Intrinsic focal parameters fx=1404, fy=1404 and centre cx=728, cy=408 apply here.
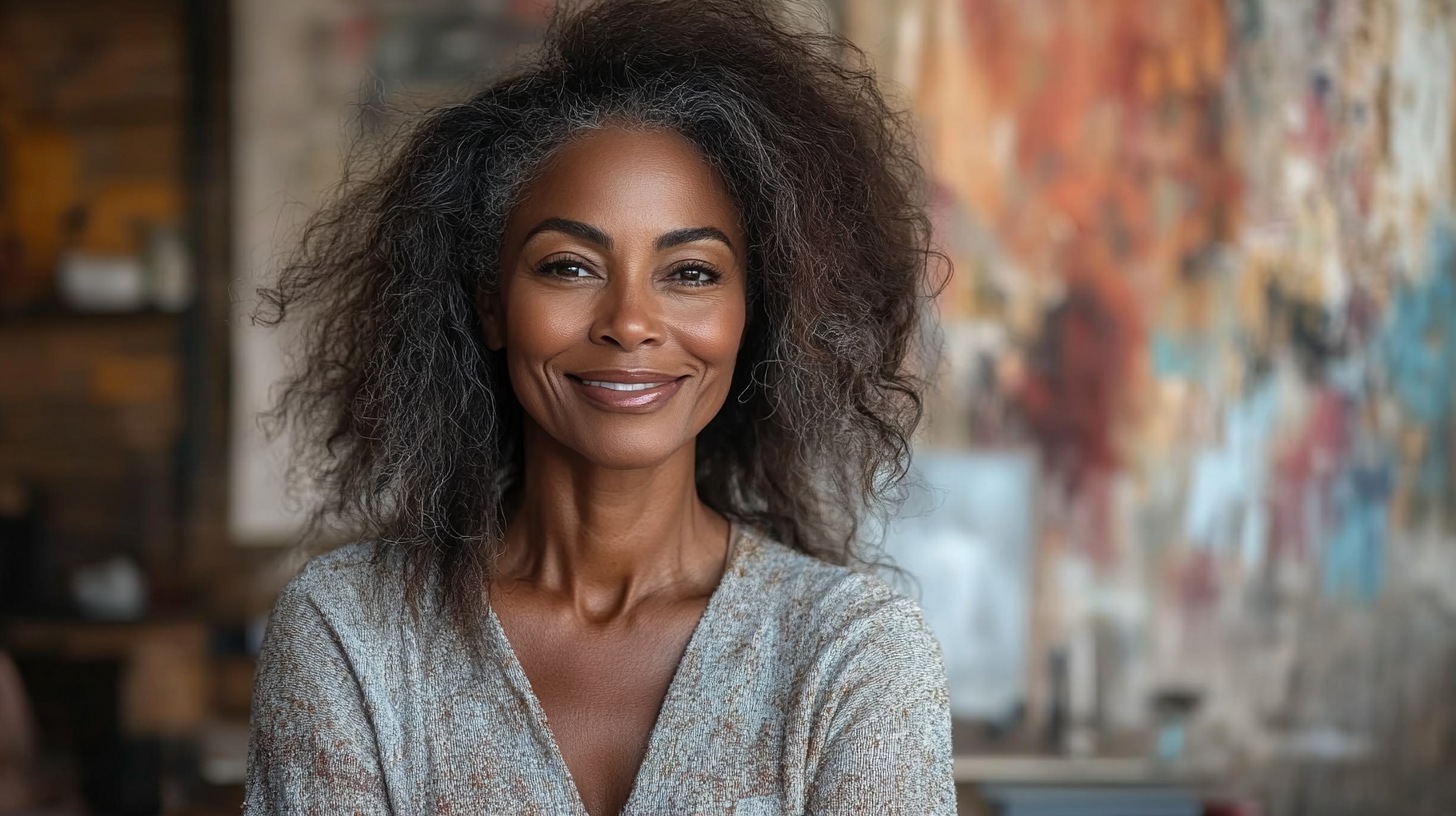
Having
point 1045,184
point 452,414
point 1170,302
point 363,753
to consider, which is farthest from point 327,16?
point 363,753

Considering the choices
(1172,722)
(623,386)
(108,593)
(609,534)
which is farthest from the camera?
(108,593)

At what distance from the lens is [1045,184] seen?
397 centimetres

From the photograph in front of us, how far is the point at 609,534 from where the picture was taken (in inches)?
62.5

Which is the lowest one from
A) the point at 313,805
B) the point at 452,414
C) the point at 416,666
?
the point at 313,805

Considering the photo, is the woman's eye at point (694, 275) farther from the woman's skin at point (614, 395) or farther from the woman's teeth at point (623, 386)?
the woman's teeth at point (623, 386)

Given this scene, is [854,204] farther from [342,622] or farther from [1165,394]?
[1165,394]

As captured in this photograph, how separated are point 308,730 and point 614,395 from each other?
1.50 feet

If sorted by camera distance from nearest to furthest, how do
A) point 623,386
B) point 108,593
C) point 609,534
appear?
1. point 623,386
2. point 609,534
3. point 108,593

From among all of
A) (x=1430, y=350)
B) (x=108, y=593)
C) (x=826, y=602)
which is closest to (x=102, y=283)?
(x=108, y=593)

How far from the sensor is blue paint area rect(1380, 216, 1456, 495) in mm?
3949

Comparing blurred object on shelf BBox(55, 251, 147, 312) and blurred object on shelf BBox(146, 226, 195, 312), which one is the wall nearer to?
blurred object on shelf BBox(146, 226, 195, 312)

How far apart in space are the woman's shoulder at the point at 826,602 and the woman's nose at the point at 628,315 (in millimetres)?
296

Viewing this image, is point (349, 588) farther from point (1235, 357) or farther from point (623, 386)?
point (1235, 357)

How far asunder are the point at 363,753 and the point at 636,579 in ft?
1.16
